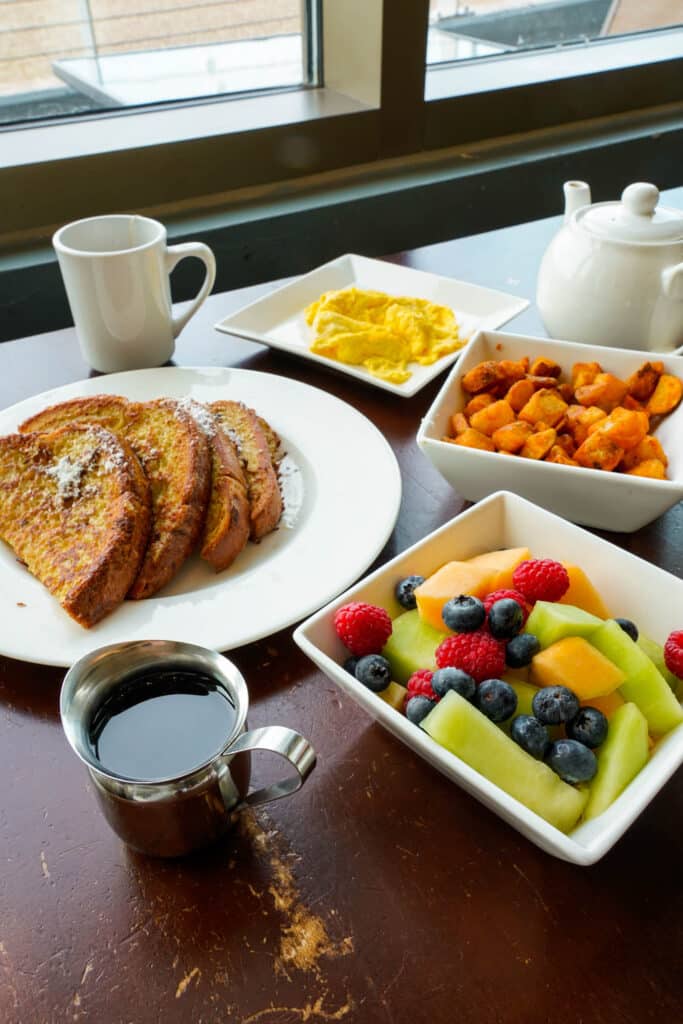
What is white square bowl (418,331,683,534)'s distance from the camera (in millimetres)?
973

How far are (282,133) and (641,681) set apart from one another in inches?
86.3

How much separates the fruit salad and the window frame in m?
1.85

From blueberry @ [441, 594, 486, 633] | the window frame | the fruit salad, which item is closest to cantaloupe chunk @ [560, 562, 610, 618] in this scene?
the fruit salad

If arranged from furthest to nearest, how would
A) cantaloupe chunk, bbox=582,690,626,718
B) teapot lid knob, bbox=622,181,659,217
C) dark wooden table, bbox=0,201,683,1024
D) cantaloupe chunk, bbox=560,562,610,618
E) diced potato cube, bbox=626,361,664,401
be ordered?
1. teapot lid knob, bbox=622,181,659,217
2. diced potato cube, bbox=626,361,664,401
3. cantaloupe chunk, bbox=560,562,610,618
4. cantaloupe chunk, bbox=582,690,626,718
5. dark wooden table, bbox=0,201,683,1024

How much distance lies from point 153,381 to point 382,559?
1.79 ft

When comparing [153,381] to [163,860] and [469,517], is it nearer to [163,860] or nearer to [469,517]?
[469,517]

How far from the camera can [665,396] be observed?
3.65 feet

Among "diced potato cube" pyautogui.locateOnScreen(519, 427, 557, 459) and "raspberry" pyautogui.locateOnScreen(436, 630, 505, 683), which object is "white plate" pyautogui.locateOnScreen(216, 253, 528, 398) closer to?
"diced potato cube" pyautogui.locateOnScreen(519, 427, 557, 459)

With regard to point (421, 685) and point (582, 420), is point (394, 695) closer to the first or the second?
point (421, 685)

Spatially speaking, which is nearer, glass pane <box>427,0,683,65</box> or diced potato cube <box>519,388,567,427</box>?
diced potato cube <box>519,388,567,427</box>

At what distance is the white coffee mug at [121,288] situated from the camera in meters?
1.30

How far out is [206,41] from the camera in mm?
2564

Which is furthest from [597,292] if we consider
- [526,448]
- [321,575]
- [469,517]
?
[321,575]

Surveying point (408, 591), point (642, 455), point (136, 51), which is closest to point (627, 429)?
point (642, 455)
